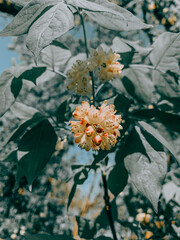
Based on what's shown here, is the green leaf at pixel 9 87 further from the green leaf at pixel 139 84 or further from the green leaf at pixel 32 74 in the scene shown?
the green leaf at pixel 139 84

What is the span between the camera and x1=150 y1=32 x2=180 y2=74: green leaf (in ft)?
3.20

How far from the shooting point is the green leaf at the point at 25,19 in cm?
62

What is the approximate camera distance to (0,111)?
82cm

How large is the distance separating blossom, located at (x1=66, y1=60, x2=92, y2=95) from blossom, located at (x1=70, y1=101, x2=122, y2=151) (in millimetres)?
162

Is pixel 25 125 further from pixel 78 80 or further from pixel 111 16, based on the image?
pixel 111 16

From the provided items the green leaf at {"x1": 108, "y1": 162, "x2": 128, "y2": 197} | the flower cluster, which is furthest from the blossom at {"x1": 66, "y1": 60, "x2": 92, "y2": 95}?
the green leaf at {"x1": 108, "y1": 162, "x2": 128, "y2": 197}

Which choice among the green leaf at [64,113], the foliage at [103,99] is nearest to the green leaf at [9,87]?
the foliage at [103,99]

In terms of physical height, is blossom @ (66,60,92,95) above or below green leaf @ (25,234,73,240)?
above

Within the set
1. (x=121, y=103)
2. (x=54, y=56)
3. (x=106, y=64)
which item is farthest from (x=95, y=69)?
(x=54, y=56)

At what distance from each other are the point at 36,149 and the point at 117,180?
32 centimetres

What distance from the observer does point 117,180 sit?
2.88 ft

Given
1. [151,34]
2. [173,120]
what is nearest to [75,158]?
[151,34]

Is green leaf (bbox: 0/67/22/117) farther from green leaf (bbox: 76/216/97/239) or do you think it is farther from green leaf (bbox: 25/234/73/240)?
green leaf (bbox: 76/216/97/239)

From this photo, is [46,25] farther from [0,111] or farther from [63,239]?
[63,239]
